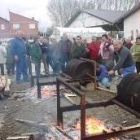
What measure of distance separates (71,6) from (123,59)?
54.9 meters

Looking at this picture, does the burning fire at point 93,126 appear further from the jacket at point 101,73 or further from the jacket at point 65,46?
the jacket at point 65,46

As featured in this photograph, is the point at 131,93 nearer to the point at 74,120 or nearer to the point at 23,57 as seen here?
the point at 74,120

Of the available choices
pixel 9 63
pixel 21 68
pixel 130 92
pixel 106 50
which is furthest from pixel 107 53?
pixel 130 92

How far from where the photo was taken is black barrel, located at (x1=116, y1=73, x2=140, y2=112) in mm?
6068

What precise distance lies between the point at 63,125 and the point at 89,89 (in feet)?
12.0

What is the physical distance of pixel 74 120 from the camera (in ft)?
25.2

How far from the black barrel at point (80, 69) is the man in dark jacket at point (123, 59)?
1248 millimetres

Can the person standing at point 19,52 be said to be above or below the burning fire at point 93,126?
above

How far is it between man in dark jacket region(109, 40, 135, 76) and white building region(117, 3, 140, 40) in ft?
60.6

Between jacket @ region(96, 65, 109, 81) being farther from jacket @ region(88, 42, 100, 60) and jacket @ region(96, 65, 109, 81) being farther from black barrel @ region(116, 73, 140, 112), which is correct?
black barrel @ region(116, 73, 140, 112)

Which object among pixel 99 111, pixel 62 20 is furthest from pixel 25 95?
pixel 62 20

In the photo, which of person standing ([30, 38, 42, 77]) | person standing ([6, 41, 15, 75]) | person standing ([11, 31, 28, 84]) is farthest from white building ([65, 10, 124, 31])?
person standing ([11, 31, 28, 84])

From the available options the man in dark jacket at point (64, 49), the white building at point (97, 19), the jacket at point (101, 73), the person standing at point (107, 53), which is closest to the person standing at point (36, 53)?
the man in dark jacket at point (64, 49)

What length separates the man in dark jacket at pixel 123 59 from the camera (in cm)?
914
